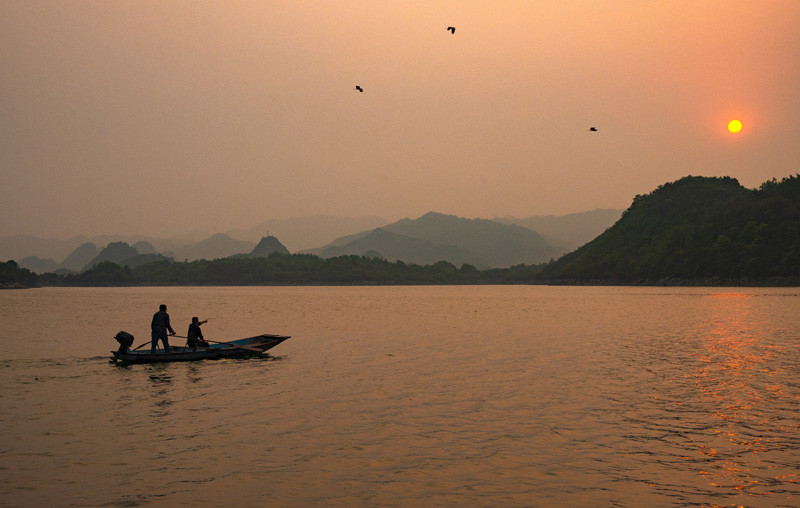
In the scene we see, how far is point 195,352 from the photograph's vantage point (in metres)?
39.3

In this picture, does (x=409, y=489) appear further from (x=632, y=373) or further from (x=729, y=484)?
(x=632, y=373)

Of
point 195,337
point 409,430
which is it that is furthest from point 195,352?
point 409,430

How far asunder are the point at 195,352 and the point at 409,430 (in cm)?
2192

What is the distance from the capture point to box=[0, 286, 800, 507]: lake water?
14.9 metres

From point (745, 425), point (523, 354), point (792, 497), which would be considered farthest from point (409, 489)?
point (523, 354)

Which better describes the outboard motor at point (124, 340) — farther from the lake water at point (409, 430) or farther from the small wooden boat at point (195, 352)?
the lake water at point (409, 430)

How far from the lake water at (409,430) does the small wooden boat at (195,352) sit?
740mm

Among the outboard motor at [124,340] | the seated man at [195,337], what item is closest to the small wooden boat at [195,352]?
the outboard motor at [124,340]

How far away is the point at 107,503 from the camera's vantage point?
46.4ft

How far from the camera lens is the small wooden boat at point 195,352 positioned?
3819 centimetres

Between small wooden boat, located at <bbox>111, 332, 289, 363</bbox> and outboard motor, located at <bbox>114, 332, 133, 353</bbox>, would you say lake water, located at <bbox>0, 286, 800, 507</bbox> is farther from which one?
outboard motor, located at <bbox>114, 332, 133, 353</bbox>

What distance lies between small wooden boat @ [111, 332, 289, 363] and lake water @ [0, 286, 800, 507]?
Answer: 74cm

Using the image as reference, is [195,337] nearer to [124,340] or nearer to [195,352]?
[195,352]

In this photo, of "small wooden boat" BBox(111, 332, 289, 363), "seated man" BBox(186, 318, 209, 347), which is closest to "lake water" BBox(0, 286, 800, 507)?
"small wooden boat" BBox(111, 332, 289, 363)
